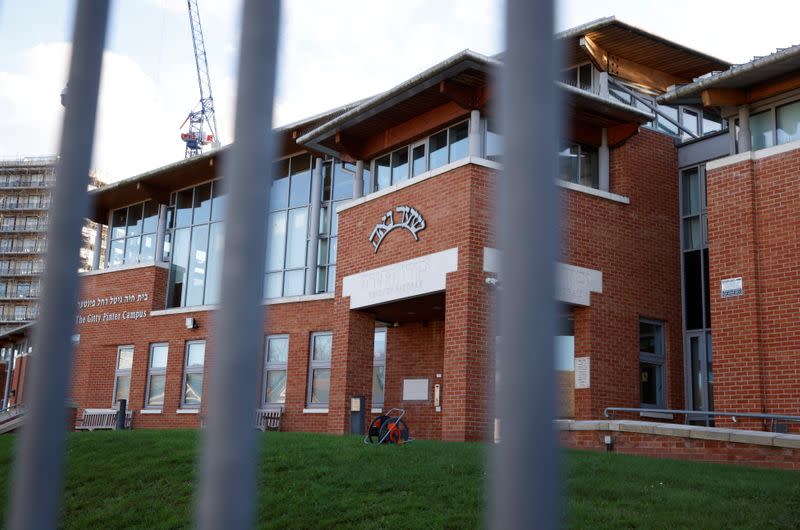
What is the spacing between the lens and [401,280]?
19766 mm

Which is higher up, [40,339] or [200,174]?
[200,174]

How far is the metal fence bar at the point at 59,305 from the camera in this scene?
2906 mm

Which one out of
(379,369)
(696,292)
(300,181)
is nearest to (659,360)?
(696,292)

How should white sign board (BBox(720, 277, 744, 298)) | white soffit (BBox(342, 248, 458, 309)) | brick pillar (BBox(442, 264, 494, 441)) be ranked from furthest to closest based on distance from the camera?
white soffit (BBox(342, 248, 458, 309))
brick pillar (BBox(442, 264, 494, 441))
white sign board (BBox(720, 277, 744, 298))

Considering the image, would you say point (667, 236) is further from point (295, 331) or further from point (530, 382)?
point (530, 382)

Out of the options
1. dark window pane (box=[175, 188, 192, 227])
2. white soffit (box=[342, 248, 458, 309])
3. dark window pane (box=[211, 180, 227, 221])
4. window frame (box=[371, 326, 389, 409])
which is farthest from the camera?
dark window pane (box=[175, 188, 192, 227])

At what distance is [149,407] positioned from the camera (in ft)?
94.9

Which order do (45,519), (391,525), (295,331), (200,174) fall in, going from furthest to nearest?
1. (200,174)
2. (295,331)
3. (391,525)
4. (45,519)

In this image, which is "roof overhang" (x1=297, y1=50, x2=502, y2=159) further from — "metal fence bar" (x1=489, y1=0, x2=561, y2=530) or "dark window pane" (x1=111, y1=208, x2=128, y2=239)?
"metal fence bar" (x1=489, y1=0, x2=561, y2=530)

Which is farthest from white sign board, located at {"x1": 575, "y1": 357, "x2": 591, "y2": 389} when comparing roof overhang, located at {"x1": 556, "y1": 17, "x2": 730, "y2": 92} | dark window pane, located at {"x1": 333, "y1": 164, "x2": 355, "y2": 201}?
dark window pane, located at {"x1": 333, "y1": 164, "x2": 355, "y2": 201}

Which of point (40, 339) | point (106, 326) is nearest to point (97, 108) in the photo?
point (40, 339)

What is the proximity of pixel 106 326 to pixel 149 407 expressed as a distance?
414cm

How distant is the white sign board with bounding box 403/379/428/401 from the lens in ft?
73.8

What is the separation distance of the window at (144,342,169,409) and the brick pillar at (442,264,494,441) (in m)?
13.7
